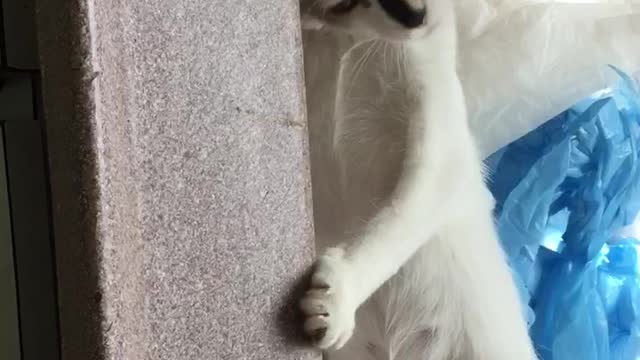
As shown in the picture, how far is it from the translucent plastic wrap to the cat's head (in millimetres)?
201

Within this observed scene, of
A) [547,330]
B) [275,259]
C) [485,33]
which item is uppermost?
[485,33]

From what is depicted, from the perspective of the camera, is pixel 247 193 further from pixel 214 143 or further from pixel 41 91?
pixel 41 91

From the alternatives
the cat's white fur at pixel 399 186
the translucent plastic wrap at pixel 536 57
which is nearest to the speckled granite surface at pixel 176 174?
the cat's white fur at pixel 399 186

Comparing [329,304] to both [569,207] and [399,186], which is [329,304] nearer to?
[399,186]

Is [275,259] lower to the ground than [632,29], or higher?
lower

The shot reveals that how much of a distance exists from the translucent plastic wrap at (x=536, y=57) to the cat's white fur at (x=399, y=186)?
0.07 m

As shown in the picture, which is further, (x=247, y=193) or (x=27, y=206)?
(x=247, y=193)

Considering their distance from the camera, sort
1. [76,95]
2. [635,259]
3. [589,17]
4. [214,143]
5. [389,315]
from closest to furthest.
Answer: [76,95], [214,143], [389,315], [589,17], [635,259]

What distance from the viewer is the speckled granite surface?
1.29 ft

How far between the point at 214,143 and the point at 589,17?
56 cm

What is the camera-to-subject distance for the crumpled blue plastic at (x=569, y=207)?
93 centimetres

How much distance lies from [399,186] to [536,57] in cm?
27

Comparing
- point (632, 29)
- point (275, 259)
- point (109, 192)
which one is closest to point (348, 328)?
point (275, 259)

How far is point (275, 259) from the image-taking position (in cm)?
55
